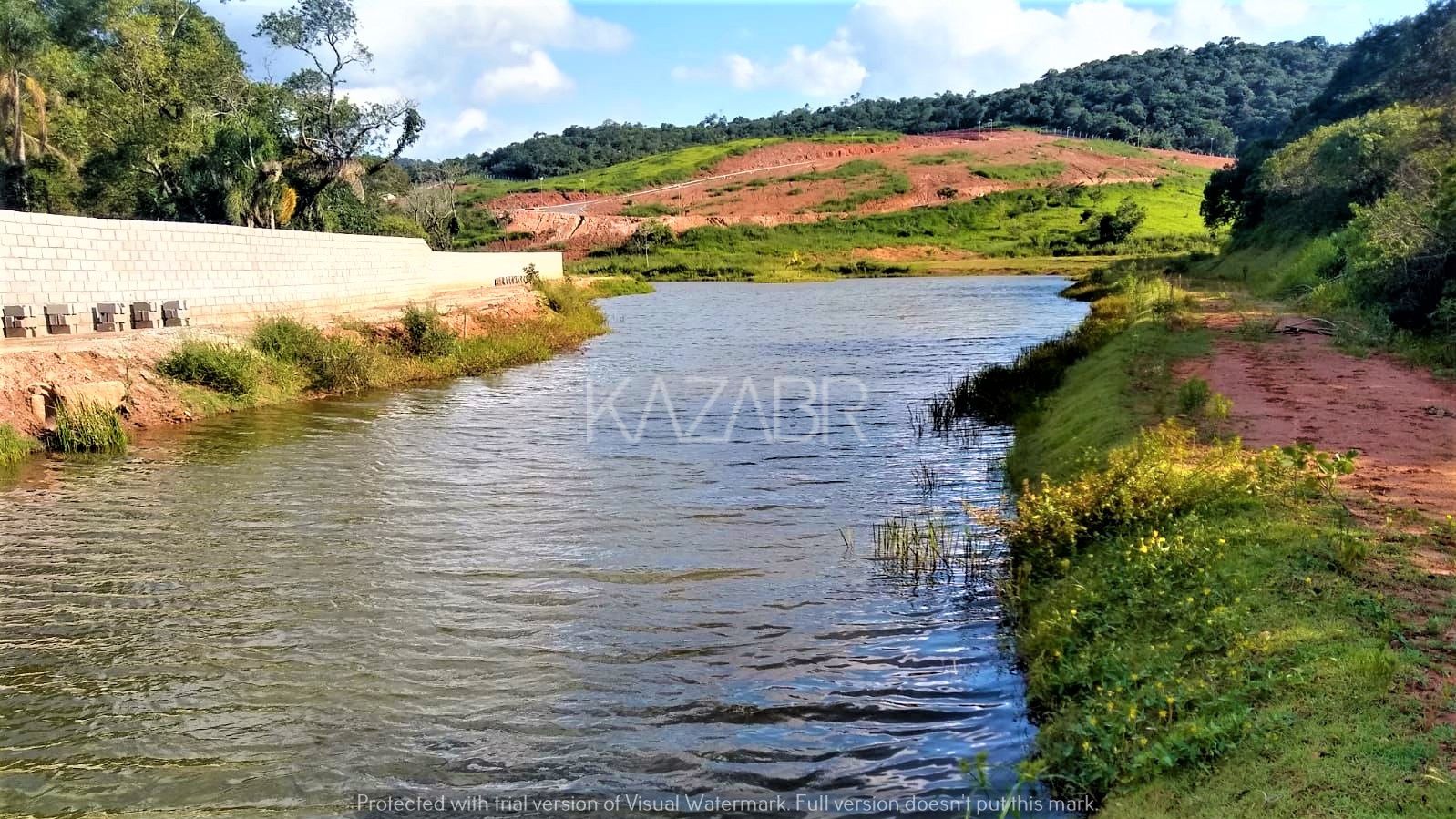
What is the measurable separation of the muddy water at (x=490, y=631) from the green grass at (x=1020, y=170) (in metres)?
99.0

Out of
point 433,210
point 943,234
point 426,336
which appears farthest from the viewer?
point 943,234

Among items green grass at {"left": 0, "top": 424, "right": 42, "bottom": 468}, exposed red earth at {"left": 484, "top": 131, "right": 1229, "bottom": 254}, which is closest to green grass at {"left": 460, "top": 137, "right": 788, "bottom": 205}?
exposed red earth at {"left": 484, "top": 131, "right": 1229, "bottom": 254}

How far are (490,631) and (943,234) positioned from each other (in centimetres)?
9278

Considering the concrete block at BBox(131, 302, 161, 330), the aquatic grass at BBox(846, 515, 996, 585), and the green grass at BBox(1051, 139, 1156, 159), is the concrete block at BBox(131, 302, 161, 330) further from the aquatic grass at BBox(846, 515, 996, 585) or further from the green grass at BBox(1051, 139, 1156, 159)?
the green grass at BBox(1051, 139, 1156, 159)

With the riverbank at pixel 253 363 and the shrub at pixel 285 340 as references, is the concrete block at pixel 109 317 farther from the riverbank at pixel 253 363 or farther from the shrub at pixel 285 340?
the shrub at pixel 285 340

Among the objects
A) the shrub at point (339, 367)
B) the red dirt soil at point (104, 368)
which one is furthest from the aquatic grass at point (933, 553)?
the shrub at point (339, 367)

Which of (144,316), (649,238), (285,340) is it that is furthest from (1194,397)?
(649,238)

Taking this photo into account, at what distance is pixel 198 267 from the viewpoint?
19.9 metres

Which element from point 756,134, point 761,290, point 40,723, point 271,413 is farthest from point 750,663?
point 756,134

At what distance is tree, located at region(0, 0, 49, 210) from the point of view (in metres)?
30.2

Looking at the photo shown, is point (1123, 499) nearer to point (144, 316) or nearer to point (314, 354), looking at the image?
point (314, 354)

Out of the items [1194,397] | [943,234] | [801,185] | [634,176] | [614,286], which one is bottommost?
[1194,397]

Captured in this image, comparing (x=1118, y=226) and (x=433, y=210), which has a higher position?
(x=433, y=210)

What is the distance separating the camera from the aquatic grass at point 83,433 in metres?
14.3
